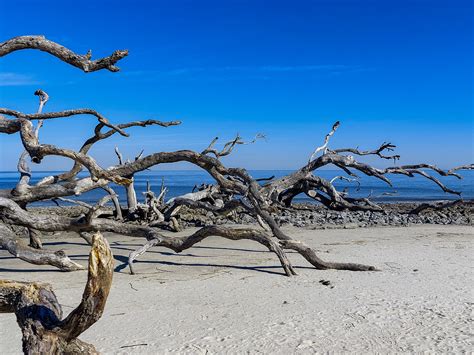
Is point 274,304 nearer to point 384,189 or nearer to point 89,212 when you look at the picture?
point 89,212

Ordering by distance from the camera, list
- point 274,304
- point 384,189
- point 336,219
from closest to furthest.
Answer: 1. point 274,304
2. point 336,219
3. point 384,189

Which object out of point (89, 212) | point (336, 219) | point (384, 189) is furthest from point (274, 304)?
point (384, 189)

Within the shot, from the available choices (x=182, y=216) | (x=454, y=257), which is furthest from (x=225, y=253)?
(x=182, y=216)

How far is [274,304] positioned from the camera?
515cm

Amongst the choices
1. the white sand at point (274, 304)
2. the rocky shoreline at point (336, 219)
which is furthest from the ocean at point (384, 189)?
the white sand at point (274, 304)

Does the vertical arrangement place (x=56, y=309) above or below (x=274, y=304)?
above

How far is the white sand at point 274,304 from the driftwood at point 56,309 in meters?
1.52

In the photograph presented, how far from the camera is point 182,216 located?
47.2ft

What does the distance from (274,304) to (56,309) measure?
3.08 meters

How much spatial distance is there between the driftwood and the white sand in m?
1.52

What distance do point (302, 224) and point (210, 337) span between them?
9332 millimetres

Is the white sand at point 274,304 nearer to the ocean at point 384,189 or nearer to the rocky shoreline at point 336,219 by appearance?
the rocky shoreline at point 336,219

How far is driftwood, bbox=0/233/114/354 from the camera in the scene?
7.16 ft

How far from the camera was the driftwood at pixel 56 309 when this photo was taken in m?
2.18
